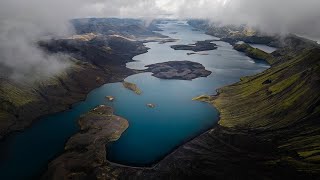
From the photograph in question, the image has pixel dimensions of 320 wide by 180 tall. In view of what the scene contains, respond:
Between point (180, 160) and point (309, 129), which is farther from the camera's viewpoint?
point (309, 129)

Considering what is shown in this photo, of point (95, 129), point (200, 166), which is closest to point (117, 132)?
point (95, 129)

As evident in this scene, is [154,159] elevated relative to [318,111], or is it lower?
lower

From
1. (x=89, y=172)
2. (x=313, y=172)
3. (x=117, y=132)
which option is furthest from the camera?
(x=117, y=132)

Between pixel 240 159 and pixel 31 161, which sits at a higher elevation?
pixel 240 159

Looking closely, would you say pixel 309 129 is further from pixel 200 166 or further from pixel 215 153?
pixel 200 166

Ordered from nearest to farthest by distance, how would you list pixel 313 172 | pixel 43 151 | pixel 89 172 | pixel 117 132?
pixel 313 172 → pixel 89 172 → pixel 43 151 → pixel 117 132

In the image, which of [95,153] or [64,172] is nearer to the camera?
[64,172]

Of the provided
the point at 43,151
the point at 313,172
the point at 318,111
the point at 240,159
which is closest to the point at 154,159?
the point at 240,159

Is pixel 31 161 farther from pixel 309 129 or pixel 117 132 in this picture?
pixel 309 129

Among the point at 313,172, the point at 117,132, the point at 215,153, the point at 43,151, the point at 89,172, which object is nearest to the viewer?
the point at 313,172
